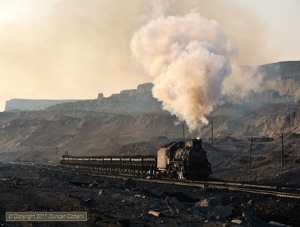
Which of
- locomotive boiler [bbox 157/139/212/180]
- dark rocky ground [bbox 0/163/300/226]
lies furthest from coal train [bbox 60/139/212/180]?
dark rocky ground [bbox 0/163/300/226]

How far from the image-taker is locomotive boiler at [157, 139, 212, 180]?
37531 millimetres

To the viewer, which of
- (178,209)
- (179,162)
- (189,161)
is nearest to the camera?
(178,209)

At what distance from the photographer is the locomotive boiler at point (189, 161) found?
123ft

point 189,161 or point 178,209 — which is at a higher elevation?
point 189,161

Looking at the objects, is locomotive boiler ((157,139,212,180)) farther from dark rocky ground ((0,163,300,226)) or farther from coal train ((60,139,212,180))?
dark rocky ground ((0,163,300,226))

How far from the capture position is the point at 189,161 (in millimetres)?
37438

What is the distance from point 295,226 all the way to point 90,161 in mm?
64703

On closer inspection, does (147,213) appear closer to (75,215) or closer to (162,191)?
(75,215)

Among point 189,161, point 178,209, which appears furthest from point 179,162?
point 178,209

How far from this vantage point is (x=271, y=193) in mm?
23406

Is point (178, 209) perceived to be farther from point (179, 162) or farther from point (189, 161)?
point (179, 162)

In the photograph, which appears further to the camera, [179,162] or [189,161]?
[179,162]

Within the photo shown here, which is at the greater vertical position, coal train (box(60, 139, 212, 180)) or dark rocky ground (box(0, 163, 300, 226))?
coal train (box(60, 139, 212, 180))

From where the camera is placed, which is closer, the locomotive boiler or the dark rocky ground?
the dark rocky ground
